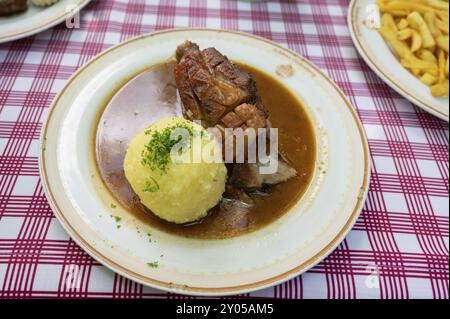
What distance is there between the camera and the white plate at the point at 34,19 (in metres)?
3.09

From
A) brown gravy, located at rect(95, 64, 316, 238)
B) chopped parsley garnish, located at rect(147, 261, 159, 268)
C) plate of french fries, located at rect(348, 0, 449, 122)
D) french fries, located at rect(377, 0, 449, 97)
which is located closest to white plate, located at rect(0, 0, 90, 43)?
brown gravy, located at rect(95, 64, 316, 238)

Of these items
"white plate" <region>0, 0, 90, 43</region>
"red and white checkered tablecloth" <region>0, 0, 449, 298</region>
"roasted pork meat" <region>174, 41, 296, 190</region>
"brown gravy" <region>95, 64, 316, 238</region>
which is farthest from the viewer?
"white plate" <region>0, 0, 90, 43</region>

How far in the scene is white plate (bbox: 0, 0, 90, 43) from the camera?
309 cm

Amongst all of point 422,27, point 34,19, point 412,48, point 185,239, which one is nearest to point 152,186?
point 185,239

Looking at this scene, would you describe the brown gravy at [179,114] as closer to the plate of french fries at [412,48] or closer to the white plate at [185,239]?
the white plate at [185,239]

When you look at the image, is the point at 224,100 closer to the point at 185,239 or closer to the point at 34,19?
the point at 185,239

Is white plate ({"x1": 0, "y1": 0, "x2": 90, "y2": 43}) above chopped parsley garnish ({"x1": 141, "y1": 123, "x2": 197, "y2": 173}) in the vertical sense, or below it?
above

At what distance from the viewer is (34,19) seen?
10.6 feet

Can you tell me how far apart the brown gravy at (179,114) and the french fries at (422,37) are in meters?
1.06

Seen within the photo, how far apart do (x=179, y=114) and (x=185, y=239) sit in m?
1.03

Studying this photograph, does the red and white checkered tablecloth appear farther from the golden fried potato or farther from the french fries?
the golden fried potato

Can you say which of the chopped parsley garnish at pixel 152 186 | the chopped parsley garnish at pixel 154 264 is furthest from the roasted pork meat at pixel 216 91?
the chopped parsley garnish at pixel 154 264

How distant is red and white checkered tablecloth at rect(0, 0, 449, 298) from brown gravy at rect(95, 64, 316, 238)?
15.5 inches

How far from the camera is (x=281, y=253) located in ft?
7.25
